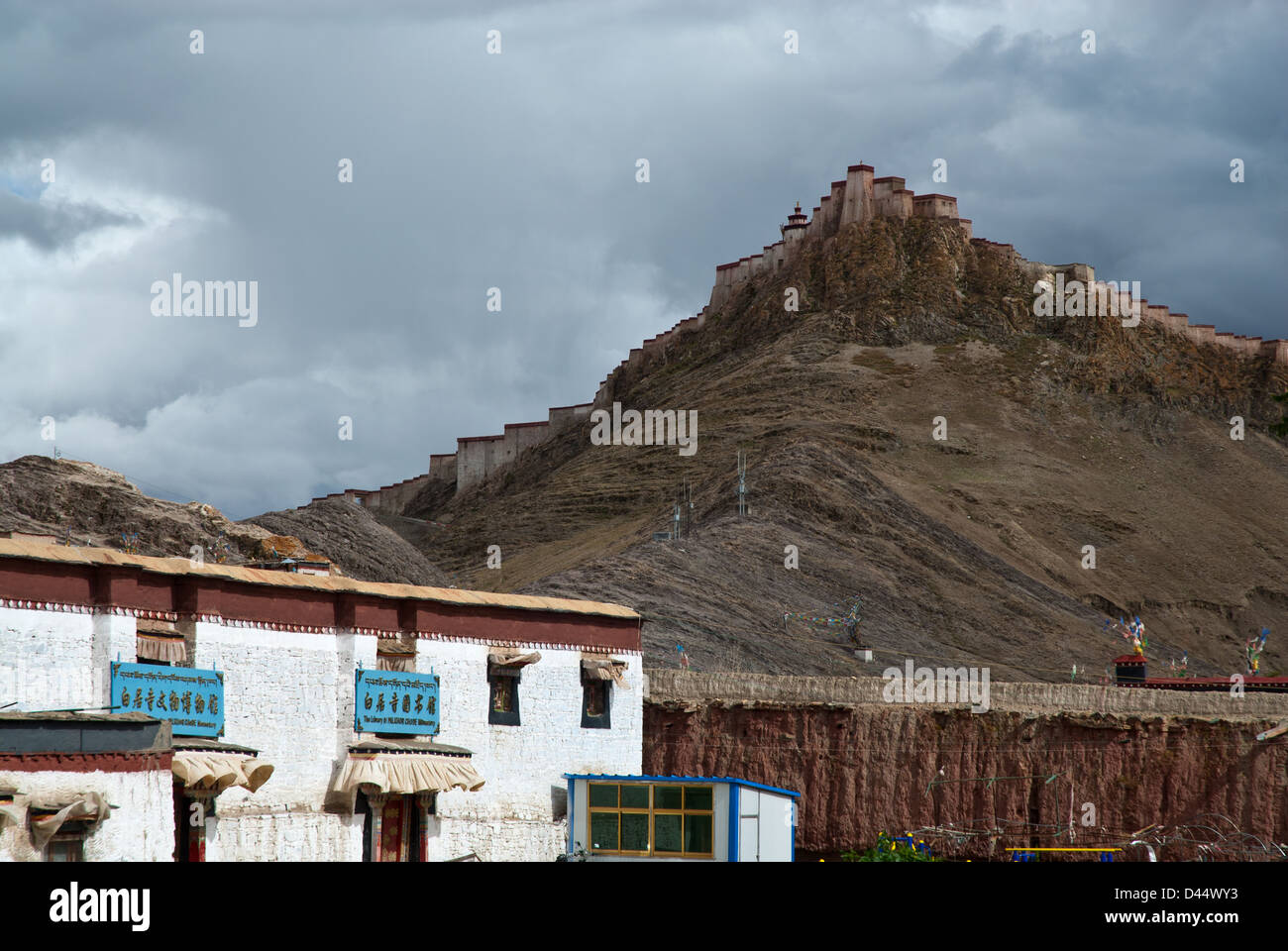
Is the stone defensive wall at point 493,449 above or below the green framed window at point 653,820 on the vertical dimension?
above

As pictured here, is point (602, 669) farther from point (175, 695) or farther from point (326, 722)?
point (175, 695)

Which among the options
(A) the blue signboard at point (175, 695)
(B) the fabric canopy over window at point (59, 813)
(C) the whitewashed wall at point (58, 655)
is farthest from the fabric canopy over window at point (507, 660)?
(B) the fabric canopy over window at point (59, 813)

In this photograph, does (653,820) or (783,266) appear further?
(783,266)

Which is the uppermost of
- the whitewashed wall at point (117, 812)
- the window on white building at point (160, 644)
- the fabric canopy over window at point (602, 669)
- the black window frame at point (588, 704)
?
the window on white building at point (160, 644)

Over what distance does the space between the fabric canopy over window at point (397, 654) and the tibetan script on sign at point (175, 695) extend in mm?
3428

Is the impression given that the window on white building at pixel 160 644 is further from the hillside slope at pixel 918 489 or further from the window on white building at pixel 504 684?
the hillside slope at pixel 918 489

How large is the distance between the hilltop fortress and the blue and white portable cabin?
7316cm

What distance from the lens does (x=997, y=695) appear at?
128ft

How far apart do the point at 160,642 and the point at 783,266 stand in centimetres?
8384

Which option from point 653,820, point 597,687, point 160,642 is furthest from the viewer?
point 597,687

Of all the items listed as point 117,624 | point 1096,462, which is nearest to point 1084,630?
point 1096,462

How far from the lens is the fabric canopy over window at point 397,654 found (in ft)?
93.8

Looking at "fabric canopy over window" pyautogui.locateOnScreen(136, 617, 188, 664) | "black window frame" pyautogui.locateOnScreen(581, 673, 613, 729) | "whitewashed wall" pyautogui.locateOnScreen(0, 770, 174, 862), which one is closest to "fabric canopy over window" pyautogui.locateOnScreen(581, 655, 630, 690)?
"black window frame" pyautogui.locateOnScreen(581, 673, 613, 729)

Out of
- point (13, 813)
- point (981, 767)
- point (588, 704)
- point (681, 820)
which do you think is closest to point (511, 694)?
point (588, 704)
